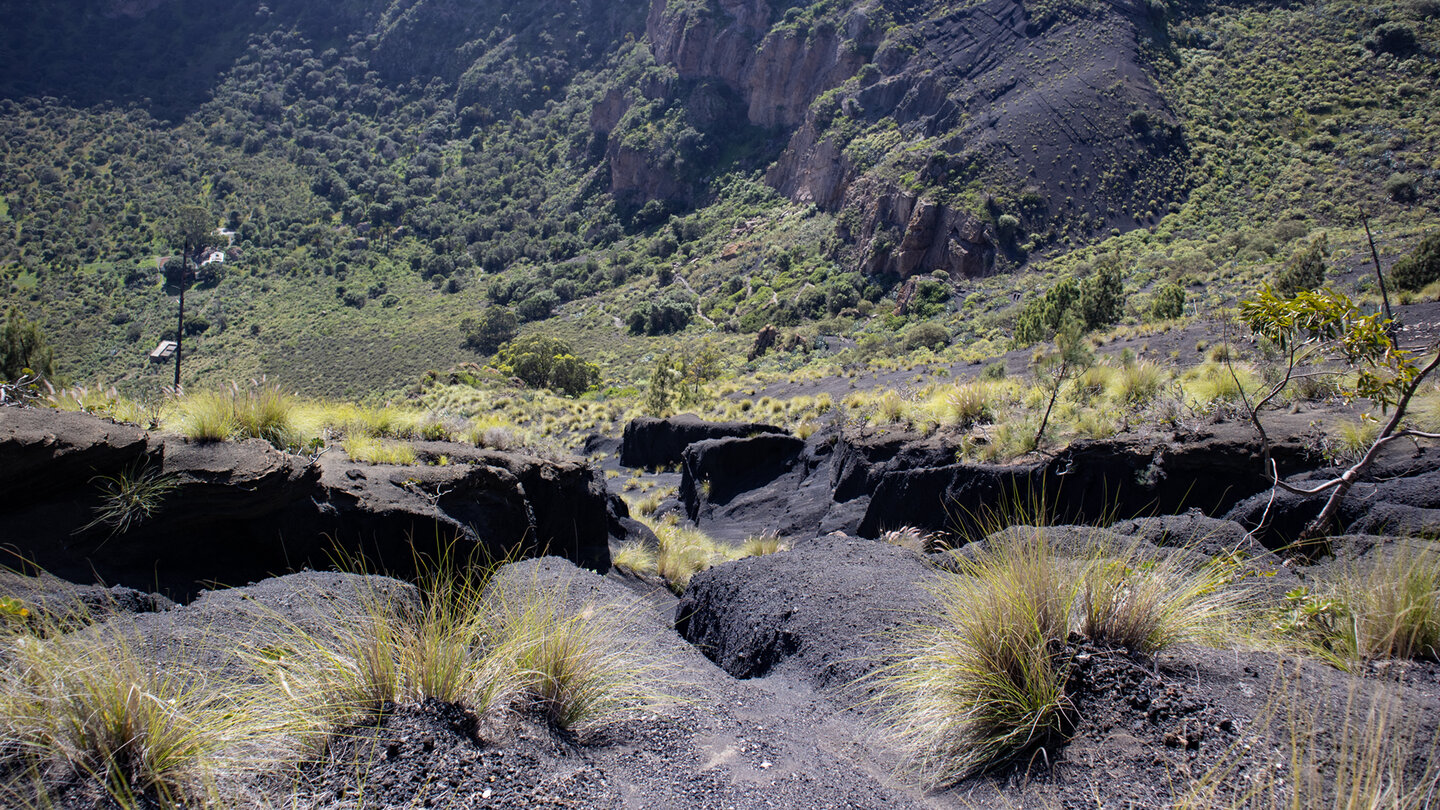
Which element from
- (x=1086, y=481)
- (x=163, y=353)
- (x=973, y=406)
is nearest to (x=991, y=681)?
(x=1086, y=481)

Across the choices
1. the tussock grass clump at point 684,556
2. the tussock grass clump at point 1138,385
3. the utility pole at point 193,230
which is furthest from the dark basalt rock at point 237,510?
the utility pole at point 193,230

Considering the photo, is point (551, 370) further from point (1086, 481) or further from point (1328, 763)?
point (1328, 763)

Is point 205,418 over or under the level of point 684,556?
over

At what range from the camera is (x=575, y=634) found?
3.60 metres

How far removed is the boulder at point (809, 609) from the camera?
4770mm

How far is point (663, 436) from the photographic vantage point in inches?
903

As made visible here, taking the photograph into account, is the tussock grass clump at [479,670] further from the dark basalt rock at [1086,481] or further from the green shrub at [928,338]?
the green shrub at [928,338]

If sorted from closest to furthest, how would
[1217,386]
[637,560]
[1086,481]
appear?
[1086,481]
[1217,386]
[637,560]

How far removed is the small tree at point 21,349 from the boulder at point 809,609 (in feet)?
84.0

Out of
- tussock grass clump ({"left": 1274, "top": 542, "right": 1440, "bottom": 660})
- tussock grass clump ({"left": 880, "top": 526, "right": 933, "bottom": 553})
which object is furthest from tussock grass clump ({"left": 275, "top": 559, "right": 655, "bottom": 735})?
tussock grass clump ({"left": 880, "top": 526, "right": 933, "bottom": 553})

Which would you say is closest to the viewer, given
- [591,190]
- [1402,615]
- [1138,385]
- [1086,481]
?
[1402,615]

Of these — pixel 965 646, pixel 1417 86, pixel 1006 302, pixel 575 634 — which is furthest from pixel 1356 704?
pixel 1417 86

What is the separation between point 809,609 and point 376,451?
4941 millimetres

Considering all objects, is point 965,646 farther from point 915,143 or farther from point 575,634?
point 915,143
